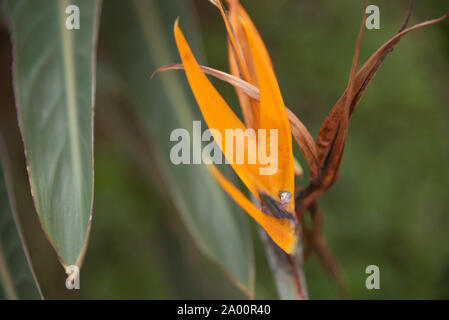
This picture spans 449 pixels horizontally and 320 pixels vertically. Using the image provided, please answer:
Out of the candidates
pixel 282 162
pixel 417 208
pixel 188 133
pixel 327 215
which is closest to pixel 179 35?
pixel 282 162

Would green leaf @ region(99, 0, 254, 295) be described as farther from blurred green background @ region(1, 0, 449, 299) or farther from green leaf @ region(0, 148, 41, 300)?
blurred green background @ region(1, 0, 449, 299)

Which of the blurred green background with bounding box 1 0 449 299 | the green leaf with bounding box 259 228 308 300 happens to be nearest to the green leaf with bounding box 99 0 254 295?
the green leaf with bounding box 259 228 308 300

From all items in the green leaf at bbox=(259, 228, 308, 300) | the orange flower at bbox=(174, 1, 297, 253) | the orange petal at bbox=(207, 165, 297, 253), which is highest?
the orange flower at bbox=(174, 1, 297, 253)

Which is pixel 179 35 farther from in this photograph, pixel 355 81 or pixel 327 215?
pixel 327 215

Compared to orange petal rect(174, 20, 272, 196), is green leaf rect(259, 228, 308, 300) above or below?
below

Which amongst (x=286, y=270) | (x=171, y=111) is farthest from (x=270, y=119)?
(x=171, y=111)

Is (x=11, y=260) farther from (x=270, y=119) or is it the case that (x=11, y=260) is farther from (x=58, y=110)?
(x=270, y=119)

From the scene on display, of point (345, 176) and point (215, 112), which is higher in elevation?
point (215, 112)

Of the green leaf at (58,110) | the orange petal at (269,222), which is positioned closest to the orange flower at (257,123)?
the orange petal at (269,222)
